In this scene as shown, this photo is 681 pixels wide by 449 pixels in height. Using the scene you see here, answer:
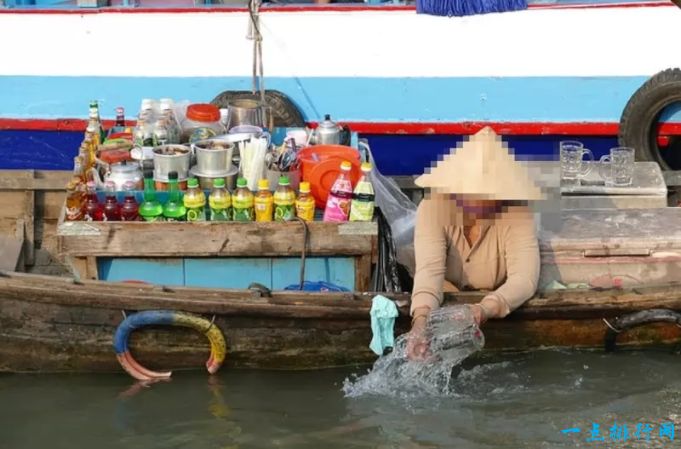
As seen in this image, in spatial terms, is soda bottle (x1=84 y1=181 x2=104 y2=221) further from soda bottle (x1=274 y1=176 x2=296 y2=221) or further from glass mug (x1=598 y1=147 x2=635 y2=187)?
glass mug (x1=598 y1=147 x2=635 y2=187)

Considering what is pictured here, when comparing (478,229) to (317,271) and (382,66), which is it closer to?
(317,271)

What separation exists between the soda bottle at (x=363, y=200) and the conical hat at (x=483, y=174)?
0.38 m

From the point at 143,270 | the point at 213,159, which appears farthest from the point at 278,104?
the point at 143,270

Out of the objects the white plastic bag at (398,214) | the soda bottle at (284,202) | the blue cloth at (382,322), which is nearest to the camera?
the blue cloth at (382,322)

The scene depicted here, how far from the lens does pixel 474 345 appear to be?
536 centimetres

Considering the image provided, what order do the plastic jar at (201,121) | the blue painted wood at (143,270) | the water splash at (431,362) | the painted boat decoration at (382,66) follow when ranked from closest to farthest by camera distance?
the water splash at (431,362), the blue painted wood at (143,270), the plastic jar at (201,121), the painted boat decoration at (382,66)

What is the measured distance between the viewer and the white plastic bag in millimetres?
5879

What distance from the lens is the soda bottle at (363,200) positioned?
551 centimetres

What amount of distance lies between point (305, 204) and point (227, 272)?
56 centimetres

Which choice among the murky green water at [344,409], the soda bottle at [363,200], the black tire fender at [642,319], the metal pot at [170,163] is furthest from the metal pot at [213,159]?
the black tire fender at [642,319]

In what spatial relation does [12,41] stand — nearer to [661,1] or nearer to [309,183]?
[309,183]

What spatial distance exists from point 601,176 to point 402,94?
1.93 metres

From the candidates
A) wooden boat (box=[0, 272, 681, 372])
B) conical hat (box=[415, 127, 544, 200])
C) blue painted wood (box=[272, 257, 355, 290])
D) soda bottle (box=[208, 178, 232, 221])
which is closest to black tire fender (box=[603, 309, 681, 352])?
wooden boat (box=[0, 272, 681, 372])

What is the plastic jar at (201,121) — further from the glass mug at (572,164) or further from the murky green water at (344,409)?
the glass mug at (572,164)
